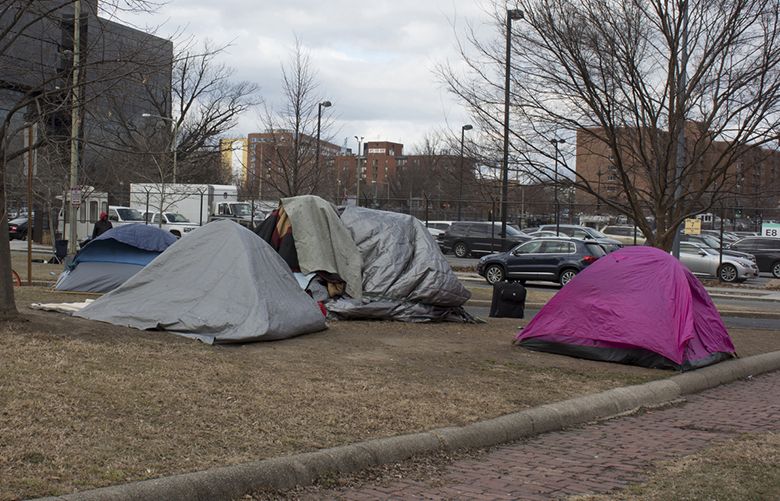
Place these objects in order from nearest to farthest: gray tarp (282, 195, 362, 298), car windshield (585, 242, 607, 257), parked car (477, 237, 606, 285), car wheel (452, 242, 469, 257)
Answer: gray tarp (282, 195, 362, 298)
parked car (477, 237, 606, 285)
car windshield (585, 242, 607, 257)
car wheel (452, 242, 469, 257)

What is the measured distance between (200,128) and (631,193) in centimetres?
4158

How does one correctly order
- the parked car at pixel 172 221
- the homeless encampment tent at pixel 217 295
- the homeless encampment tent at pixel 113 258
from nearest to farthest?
the homeless encampment tent at pixel 217 295 < the homeless encampment tent at pixel 113 258 < the parked car at pixel 172 221

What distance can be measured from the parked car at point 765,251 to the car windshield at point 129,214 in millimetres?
27581

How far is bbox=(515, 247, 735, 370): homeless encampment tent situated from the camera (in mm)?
10469

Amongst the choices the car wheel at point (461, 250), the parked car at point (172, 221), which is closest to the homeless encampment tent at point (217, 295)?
the parked car at point (172, 221)

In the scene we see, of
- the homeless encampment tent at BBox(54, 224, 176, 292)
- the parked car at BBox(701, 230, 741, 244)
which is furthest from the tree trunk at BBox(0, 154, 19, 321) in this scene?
the parked car at BBox(701, 230, 741, 244)

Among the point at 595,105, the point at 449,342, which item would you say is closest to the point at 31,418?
the point at 449,342

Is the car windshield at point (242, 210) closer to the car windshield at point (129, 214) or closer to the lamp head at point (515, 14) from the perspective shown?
the car windshield at point (129, 214)

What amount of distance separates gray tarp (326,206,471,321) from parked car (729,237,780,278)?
25080 mm

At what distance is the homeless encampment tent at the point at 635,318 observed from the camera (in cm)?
1047

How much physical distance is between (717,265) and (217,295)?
2475 cm

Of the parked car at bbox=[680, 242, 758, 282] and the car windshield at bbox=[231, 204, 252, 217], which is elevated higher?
the car windshield at bbox=[231, 204, 252, 217]

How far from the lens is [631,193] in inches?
523

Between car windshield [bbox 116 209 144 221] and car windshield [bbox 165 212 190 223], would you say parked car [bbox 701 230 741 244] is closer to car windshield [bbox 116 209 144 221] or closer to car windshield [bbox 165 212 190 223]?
car windshield [bbox 165 212 190 223]
